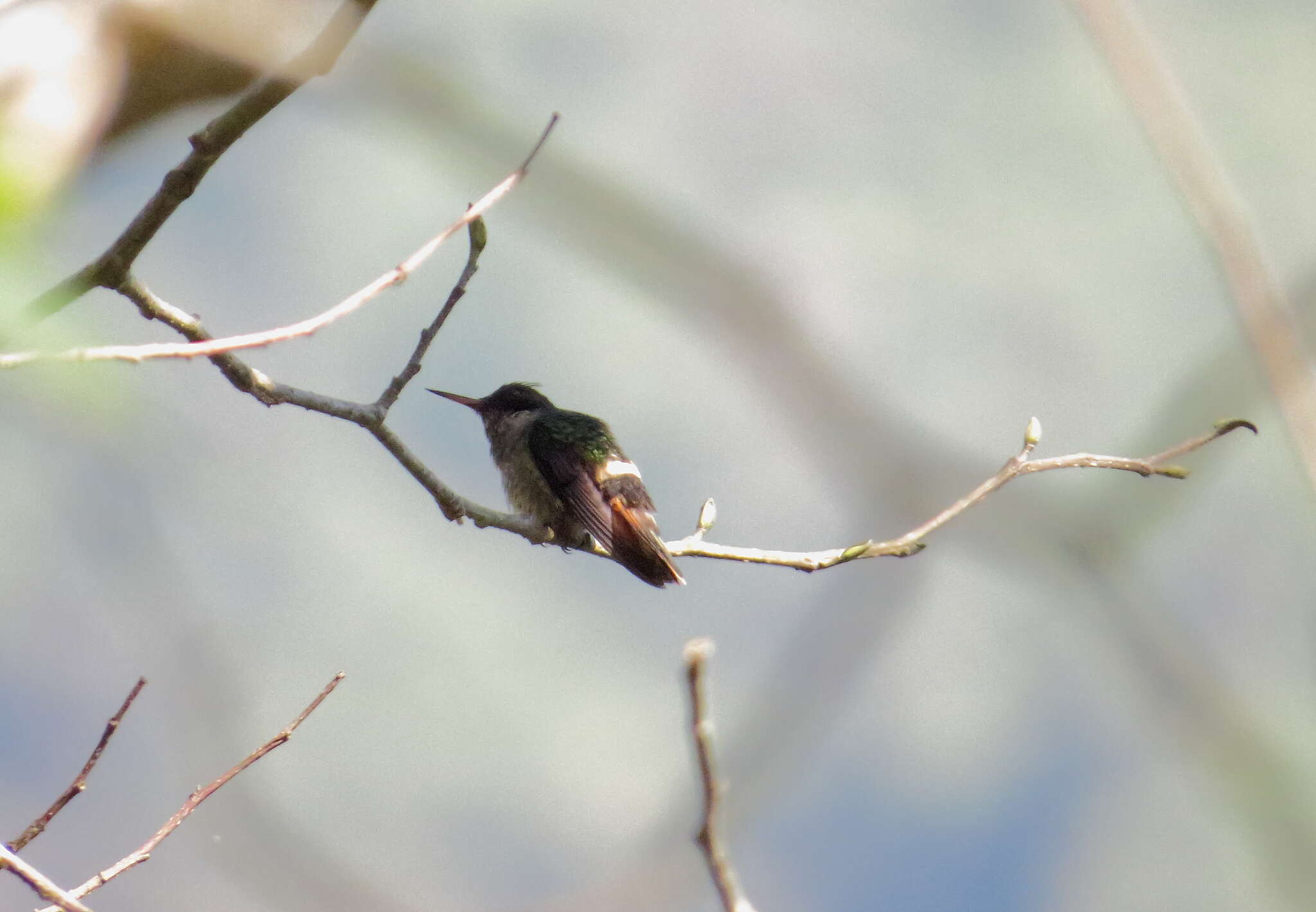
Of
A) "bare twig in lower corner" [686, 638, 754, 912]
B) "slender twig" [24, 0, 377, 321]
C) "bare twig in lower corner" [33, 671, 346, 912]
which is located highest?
"slender twig" [24, 0, 377, 321]

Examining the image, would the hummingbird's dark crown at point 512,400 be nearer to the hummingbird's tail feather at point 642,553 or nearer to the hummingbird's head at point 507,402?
the hummingbird's head at point 507,402

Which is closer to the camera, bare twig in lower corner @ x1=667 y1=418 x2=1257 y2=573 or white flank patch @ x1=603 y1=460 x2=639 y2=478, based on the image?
bare twig in lower corner @ x1=667 y1=418 x2=1257 y2=573

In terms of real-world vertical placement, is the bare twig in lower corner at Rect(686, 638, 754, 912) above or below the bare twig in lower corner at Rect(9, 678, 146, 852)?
above

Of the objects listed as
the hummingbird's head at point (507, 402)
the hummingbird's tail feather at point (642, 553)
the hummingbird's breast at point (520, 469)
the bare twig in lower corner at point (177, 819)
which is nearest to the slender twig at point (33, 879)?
the bare twig in lower corner at point (177, 819)

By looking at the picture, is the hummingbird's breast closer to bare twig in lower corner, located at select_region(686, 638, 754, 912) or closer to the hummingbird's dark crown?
the hummingbird's dark crown

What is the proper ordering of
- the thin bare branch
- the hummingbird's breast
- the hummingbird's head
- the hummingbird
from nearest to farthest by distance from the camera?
1. the thin bare branch
2. the hummingbird
3. the hummingbird's breast
4. the hummingbird's head

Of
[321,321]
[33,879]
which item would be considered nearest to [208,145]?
[321,321]

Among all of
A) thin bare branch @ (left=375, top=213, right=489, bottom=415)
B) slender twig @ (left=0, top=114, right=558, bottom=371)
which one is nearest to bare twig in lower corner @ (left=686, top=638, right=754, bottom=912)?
slender twig @ (left=0, top=114, right=558, bottom=371)

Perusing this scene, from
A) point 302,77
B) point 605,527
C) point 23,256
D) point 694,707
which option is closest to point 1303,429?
point 694,707

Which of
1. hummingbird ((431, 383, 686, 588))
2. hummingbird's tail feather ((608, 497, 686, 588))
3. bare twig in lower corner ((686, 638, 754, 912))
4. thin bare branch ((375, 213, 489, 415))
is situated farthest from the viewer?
hummingbird ((431, 383, 686, 588))
